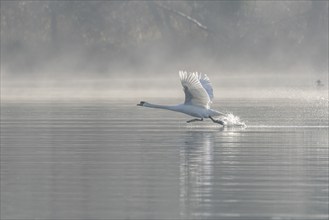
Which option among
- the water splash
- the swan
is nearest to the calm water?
the water splash

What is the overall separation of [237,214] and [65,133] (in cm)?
1156

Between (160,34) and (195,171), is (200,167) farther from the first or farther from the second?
(160,34)

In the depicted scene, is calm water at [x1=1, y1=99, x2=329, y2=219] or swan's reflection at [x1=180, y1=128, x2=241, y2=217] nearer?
calm water at [x1=1, y1=99, x2=329, y2=219]

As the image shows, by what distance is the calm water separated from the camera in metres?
14.1

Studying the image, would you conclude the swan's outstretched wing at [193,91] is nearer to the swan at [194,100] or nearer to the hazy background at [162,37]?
the swan at [194,100]

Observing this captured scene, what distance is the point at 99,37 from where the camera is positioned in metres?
85.2

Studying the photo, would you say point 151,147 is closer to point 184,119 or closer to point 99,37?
point 184,119

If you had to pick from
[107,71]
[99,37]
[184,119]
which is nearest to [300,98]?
[184,119]

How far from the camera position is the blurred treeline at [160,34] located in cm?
8188

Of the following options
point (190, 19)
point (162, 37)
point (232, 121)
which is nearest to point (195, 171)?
point (232, 121)

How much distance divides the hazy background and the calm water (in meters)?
50.9

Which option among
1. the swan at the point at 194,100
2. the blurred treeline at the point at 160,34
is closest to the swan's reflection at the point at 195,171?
the swan at the point at 194,100

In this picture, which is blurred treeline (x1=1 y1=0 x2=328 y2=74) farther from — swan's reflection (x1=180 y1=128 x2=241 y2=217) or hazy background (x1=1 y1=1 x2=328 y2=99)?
swan's reflection (x1=180 y1=128 x2=241 y2=217)

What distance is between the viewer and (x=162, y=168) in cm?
1794
